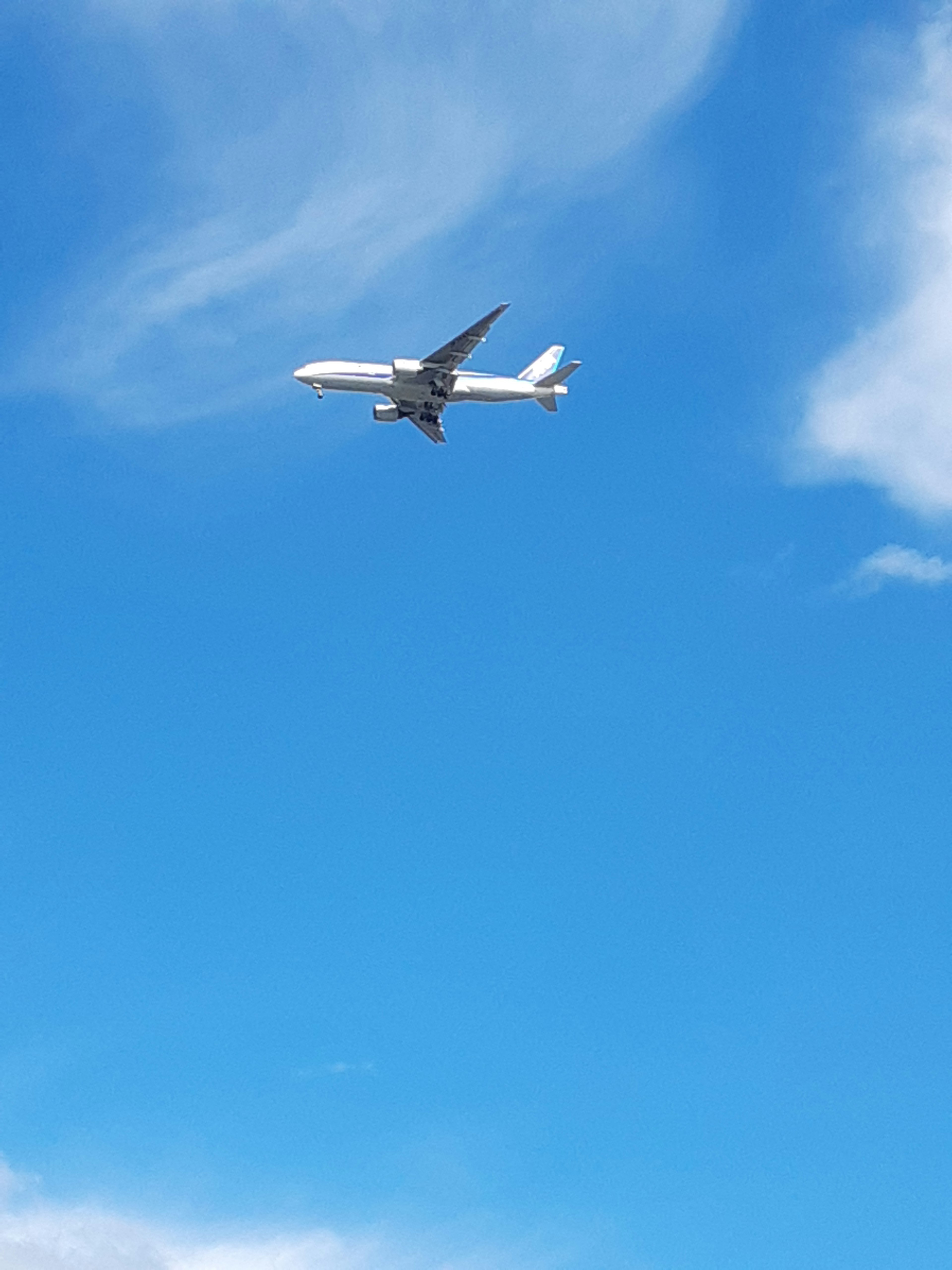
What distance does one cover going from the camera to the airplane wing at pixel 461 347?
161 meters

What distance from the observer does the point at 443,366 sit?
167500 mm

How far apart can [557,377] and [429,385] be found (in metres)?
14.0

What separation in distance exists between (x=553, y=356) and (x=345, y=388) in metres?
29.5

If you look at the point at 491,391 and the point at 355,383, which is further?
the point at 491,391

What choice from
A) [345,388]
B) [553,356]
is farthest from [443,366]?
[553,356]

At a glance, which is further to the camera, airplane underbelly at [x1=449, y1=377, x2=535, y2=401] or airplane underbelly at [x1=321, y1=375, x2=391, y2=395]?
airplane underbelly at [x1=321, y1=375, x2=391, y2=395]

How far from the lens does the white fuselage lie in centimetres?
17175

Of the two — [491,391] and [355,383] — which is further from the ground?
[491,391]

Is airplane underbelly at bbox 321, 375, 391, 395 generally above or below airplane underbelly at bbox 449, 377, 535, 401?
below

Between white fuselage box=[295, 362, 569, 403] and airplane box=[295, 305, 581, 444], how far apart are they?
0.17 feet

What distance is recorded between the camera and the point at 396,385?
171125mm

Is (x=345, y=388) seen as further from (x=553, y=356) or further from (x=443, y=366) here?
(x=553, y=356)

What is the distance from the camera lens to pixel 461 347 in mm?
164625

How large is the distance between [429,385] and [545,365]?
24150 millimetres
